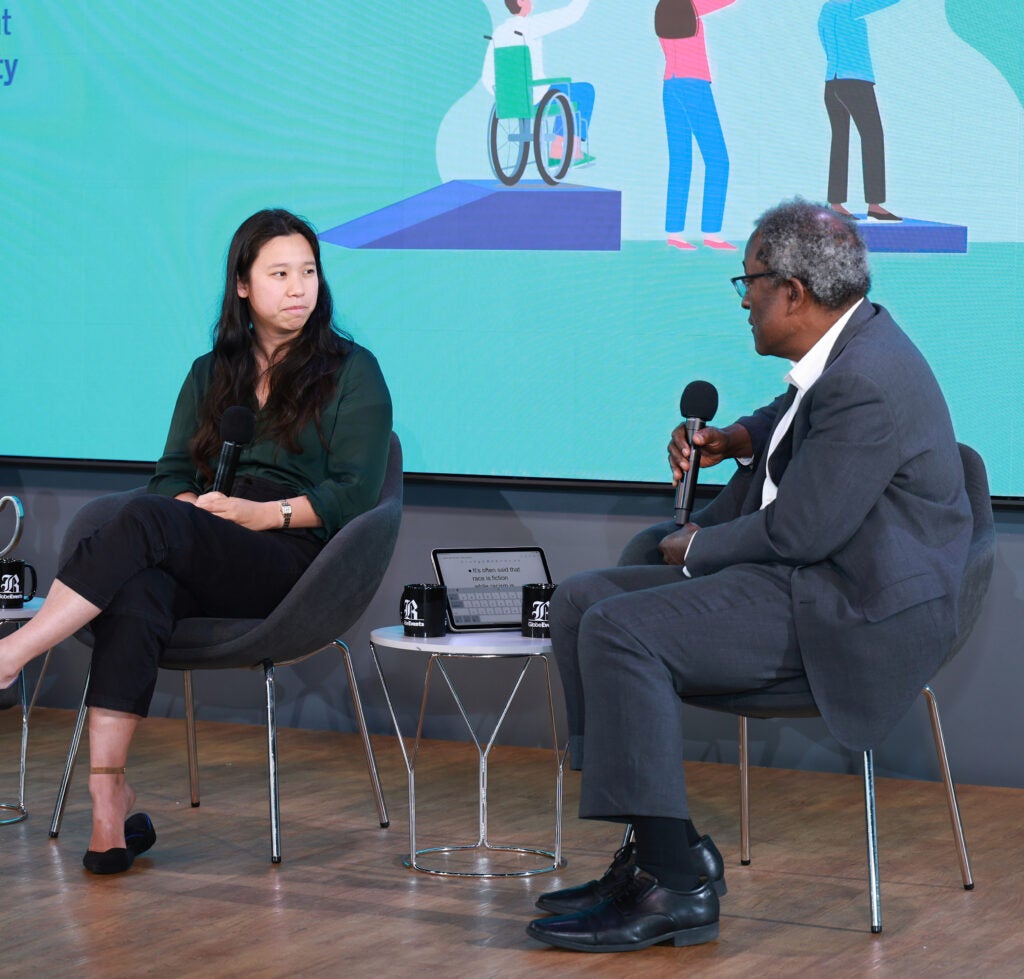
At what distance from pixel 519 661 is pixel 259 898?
1.54 metres

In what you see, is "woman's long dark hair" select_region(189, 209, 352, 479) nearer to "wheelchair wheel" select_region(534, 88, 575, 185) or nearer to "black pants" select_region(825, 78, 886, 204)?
"wheelchair wheel" select_region(534, 88, 575, 185)

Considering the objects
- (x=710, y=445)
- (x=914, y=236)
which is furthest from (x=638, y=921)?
(x=914, y=236)

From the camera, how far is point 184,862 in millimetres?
3309

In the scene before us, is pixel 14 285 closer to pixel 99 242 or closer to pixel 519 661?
pixel 99 242

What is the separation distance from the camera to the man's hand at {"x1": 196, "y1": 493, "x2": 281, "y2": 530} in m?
3.44

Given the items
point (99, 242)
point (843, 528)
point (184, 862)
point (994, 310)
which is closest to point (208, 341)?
point (99, 242)

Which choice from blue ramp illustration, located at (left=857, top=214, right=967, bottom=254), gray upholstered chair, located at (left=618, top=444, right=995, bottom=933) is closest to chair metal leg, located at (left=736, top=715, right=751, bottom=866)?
gray upholstered chair, located at (left=618, top=444, right=995, bottom=933)

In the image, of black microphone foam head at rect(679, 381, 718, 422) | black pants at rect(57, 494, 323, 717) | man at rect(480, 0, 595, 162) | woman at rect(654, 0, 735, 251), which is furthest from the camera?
man at rect(480, 0, 595, 162)

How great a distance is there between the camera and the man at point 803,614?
2746mm

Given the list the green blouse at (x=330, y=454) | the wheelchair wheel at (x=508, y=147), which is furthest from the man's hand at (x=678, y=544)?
the wheelchair wheel at (x=508, y=147)

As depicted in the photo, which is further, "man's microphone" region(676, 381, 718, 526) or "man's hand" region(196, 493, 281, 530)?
"man's hand" region(196, 493, 281, 530)

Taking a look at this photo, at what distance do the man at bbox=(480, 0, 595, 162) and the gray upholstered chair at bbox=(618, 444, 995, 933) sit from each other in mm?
1391

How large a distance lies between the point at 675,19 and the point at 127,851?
242 centimetres

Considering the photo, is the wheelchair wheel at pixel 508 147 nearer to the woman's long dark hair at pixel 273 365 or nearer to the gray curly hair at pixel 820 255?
the woman's long dark hair at pixel 273 365
